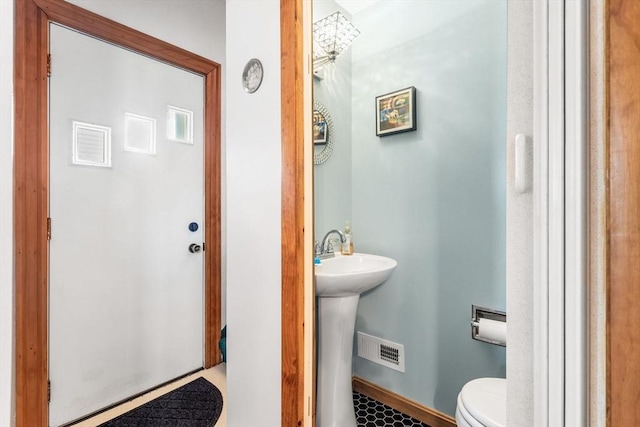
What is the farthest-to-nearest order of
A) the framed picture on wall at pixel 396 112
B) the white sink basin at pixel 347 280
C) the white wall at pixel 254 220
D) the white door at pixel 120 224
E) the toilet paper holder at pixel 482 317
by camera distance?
1. the framed picture on wall at pixel 396 112
2. the white door at pixel 120 224
3. the toilet paper holder at pixel 482 317
4. the white sink basin at pixel 347 280
5. the white wall at pixel 254 220

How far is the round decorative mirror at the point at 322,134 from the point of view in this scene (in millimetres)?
1809

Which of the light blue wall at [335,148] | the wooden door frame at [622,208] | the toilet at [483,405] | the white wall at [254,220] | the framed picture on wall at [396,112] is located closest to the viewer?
the wooden door frame at [622,208]

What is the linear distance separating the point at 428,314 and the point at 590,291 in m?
1.30

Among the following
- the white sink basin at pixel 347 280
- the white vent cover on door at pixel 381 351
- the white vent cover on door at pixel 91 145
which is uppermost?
the white vent cover on door at pixel 91 145

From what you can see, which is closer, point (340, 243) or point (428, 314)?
point (428, 314)

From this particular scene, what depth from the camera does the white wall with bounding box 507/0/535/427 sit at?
1.67 ft

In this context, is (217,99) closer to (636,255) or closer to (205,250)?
(205,250)

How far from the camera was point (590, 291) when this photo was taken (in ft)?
1.49

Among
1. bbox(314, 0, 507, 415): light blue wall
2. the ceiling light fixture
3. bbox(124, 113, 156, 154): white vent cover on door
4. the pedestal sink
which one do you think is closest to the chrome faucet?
bbox(314, 0, 507, 415): light blue wall

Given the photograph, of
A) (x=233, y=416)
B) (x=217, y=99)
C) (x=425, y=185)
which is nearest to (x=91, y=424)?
(x=233, y=416)

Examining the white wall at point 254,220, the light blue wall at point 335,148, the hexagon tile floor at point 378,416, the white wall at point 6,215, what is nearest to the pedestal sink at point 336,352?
the hexagon tile floor at point 378,416

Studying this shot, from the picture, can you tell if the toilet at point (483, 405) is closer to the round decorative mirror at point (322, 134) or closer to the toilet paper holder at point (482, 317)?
the toilet paper holder at point (482, 317)

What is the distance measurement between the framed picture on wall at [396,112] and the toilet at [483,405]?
1.30 meters

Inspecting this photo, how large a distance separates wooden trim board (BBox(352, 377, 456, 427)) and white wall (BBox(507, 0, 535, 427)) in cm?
130
